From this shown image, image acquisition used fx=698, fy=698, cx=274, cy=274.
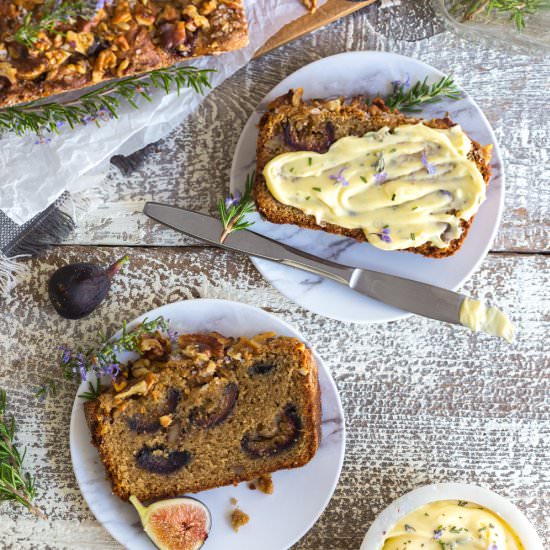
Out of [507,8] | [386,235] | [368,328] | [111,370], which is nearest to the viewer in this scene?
[507,8]

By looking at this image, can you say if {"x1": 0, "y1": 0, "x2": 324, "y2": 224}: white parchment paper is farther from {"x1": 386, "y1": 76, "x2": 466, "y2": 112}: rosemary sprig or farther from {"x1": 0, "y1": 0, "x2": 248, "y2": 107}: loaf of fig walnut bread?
{"x1": 386, "y1": 76, "x2": 466, "y2": 112}: rosemary sprig

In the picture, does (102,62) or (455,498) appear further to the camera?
(455,498)

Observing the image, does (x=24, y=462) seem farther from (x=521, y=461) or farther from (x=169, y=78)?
(x=521, y=461)

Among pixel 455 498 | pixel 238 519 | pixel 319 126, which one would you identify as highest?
pixel 319 126

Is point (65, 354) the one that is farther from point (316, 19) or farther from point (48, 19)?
point (316, 19)

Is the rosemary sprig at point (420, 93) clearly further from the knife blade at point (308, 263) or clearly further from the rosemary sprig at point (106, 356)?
the rosemary sprig at point (106, 356)

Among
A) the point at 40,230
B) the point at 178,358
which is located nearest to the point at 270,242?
the point at 178,358

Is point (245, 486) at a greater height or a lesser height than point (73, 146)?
lesser

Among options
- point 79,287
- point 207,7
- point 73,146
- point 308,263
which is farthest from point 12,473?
point 207,7

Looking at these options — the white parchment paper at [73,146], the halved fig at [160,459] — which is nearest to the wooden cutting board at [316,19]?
the white parchment paper at [73,146]
